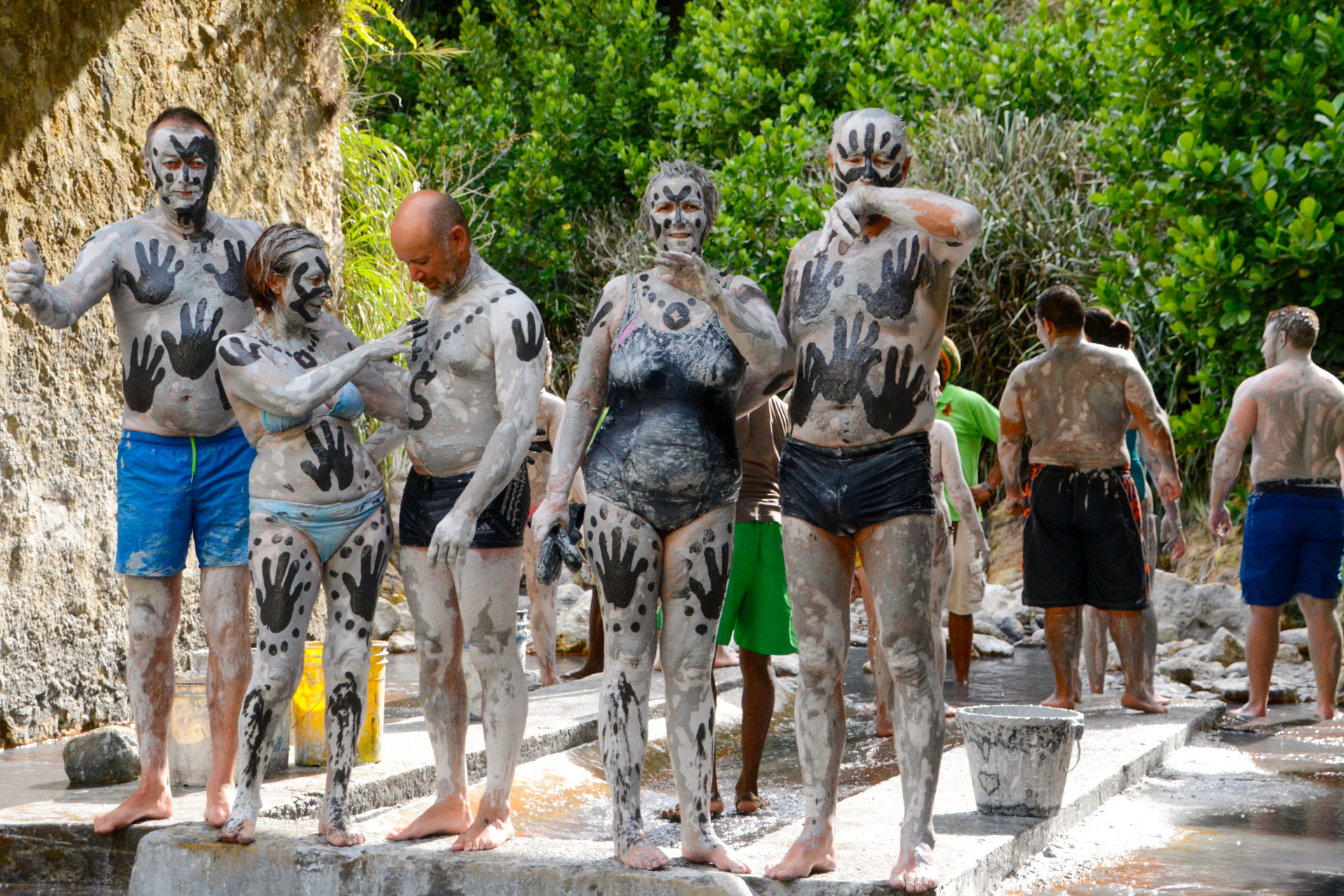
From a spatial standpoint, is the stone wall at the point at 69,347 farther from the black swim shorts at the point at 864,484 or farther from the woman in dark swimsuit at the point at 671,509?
the black swim shorts at the point at 864,484

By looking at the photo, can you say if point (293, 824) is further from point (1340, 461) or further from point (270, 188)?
point (1340, 461)

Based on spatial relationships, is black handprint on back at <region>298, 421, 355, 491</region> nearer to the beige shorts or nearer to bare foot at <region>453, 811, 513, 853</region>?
bare foot at <region>453, 811, 513, 853</region>

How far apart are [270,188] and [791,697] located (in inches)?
160

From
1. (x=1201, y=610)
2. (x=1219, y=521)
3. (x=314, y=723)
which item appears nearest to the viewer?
(x=314, y=723)

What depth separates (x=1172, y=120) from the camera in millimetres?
9789

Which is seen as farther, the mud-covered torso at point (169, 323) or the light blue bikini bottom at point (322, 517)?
the mud-covered torso at point (169, 323)

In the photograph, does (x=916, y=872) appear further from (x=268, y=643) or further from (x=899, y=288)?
(x=268, y=643)

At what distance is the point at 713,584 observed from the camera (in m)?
3.85

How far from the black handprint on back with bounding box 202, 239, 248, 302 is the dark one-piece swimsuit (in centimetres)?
148

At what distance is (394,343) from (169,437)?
41.5 inches

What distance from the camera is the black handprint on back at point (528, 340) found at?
Result: 410 centimetres

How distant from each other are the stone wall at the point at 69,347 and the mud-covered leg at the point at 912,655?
4.22 m

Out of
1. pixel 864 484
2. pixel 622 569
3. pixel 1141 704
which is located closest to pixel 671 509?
pixel 622 569

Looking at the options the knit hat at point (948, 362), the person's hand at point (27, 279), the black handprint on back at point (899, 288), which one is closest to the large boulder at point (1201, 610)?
the knit hat at point (948, 362)
